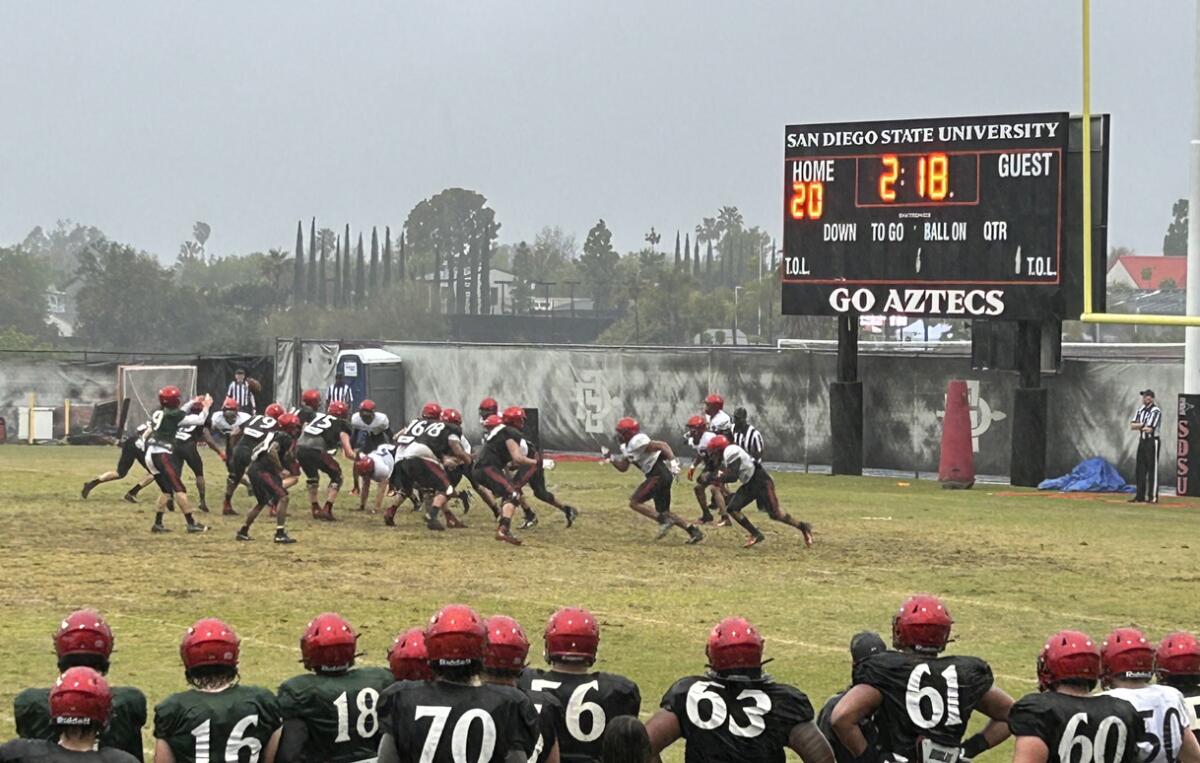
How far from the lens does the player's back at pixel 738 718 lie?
747cm

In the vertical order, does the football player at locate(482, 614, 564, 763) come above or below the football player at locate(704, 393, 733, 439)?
below

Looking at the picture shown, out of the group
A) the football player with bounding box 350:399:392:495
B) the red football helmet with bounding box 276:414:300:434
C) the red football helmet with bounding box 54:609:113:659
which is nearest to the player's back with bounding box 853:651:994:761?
the red football helmet with bounding box 54:609:113:659

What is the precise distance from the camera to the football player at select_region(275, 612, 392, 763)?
7590 mm

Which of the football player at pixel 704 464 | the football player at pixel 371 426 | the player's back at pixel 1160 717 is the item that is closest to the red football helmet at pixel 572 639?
the player's back at pixel 1160 717

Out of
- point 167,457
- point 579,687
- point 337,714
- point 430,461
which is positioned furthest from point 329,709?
point 430,461

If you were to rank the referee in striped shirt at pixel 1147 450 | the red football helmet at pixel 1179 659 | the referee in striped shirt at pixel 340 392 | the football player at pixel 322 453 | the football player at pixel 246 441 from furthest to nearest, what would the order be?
the referee in striped shirt at pixel 340 392 → the referee in striped shirt at pixel 1147 450 → the football player at pixel 322 453 → the football player at pixel 246 441 → the red football helmet at pixel 1179 659

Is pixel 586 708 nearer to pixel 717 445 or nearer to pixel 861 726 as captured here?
pixel 861 726

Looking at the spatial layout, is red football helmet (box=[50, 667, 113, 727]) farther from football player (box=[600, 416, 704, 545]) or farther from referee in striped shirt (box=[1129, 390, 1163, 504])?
referee in striped shirt (box=[1129, 390, 1163, 504])

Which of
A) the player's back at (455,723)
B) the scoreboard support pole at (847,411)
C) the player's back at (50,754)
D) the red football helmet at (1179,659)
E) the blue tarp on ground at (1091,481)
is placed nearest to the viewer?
the player's back at (50,754)

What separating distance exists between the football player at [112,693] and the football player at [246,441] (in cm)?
1517

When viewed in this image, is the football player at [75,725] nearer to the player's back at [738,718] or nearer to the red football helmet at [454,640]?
the red football helmet at [454,640]

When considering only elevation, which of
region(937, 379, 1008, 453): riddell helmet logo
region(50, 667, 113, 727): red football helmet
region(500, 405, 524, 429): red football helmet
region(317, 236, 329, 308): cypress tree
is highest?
region(317, 236, 329, 308): cypress tree

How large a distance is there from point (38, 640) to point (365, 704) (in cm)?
819

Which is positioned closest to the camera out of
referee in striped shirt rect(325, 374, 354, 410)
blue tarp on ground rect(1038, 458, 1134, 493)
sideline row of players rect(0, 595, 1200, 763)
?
sideline row of players rect(0, 595, 1200, 763)
